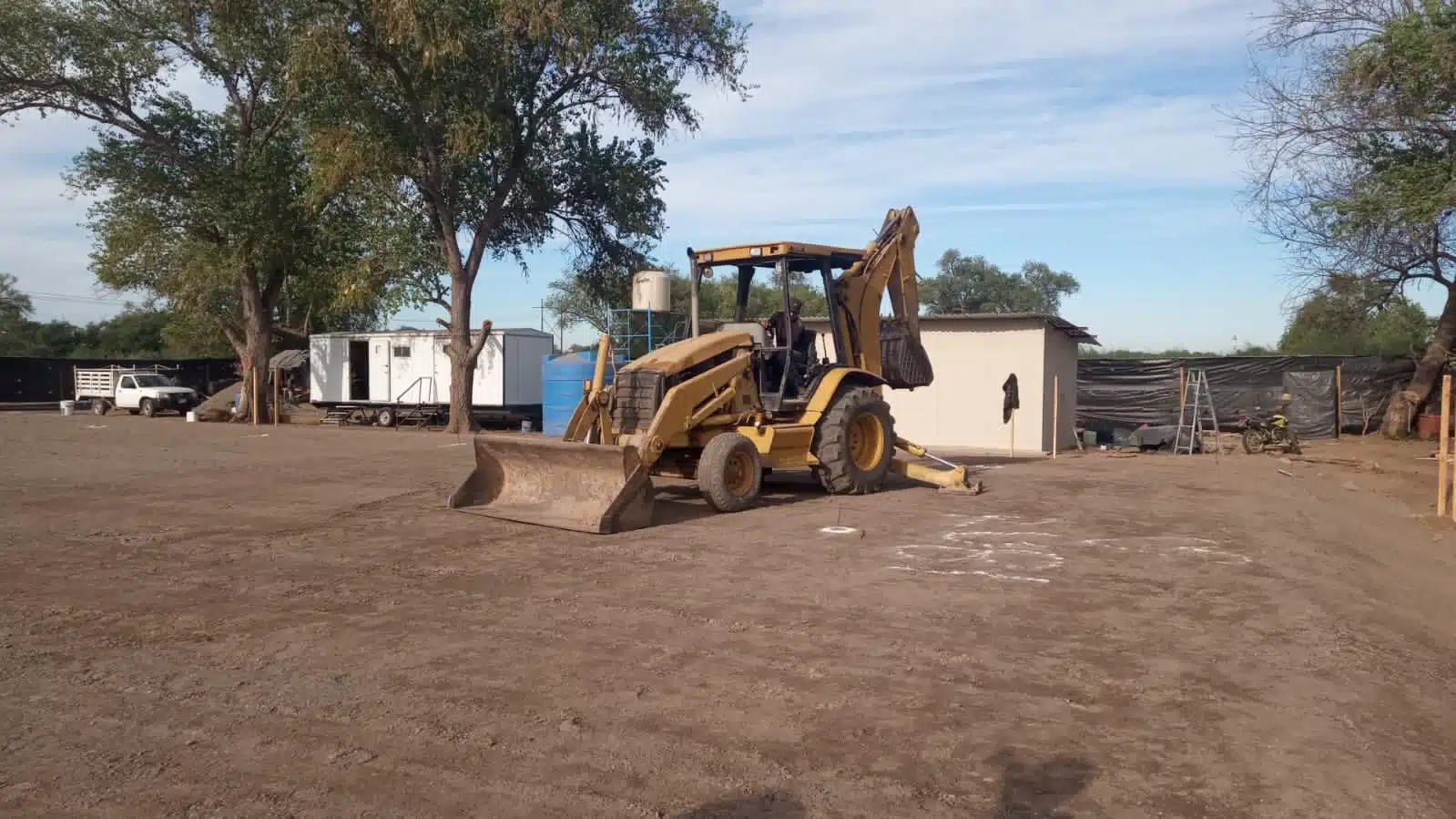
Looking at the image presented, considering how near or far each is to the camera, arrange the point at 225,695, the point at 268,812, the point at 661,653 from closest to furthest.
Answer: the point at 268,812
the point at 225,695
the point at 661,653

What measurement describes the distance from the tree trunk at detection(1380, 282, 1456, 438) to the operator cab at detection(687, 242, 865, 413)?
19.3 metres

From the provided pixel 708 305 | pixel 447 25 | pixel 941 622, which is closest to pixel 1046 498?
pixel 941 622

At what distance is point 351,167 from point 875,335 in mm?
14866

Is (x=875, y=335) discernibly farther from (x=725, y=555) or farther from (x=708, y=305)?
(x=708, y=305)

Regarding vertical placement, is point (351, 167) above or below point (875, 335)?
above

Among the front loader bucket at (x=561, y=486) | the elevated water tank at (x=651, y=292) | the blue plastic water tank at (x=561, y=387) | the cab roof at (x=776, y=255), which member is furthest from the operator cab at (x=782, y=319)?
the blue plastic water tank at (x=561, y=387)

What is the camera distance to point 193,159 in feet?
98.0

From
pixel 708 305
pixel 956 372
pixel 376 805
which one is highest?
pixel 708 305

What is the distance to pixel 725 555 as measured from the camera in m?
8.98

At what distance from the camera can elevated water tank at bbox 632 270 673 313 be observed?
78.6 feet

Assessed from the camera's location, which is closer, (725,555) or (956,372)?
(725,555)

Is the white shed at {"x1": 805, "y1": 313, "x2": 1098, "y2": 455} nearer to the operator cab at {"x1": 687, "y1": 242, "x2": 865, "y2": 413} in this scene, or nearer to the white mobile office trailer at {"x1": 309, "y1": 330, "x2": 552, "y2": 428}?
the operator cab at {"x1": 687, "y1": 242, "x2": 865, "y2": 413}

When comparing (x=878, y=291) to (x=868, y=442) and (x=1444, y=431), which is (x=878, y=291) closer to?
(x=868, y=442)

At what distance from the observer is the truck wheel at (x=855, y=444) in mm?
12344
